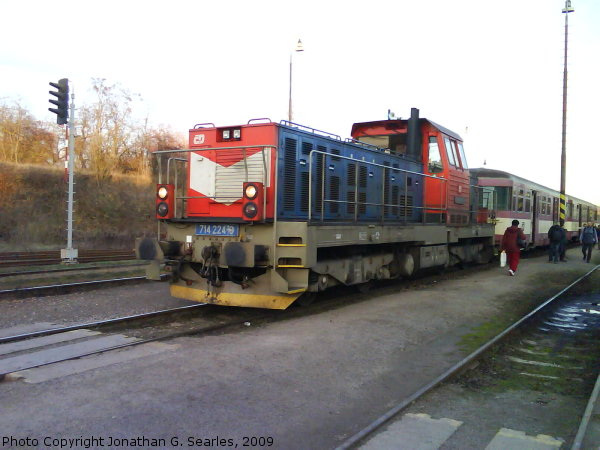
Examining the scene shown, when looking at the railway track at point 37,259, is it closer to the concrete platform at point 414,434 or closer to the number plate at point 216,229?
the number plate at point 216,229

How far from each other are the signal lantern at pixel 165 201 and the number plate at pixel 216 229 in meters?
0.64

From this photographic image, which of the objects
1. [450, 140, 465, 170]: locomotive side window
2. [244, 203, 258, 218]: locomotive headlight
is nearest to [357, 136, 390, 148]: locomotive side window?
[450, 140, 465, 170]: locomotive side window

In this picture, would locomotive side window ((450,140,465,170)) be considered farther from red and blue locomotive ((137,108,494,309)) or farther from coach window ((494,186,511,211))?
coach window ((494,186,511,211))

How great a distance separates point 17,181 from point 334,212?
1940 centimetres

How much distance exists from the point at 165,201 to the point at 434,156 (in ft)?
22.1

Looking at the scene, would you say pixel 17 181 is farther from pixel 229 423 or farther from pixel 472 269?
pixel 229 423

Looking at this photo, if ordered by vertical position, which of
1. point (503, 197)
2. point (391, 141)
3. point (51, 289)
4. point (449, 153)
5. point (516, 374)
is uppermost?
point (391, 141)

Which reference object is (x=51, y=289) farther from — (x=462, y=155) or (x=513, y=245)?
(x=513, y=245)

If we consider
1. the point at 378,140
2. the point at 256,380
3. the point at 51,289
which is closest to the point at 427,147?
the point at 378,140

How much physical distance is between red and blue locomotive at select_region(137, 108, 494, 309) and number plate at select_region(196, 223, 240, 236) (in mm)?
17

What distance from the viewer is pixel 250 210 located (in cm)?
689

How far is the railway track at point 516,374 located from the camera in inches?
145

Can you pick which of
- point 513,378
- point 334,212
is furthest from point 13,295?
point 513,378

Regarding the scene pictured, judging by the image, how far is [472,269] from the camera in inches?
587
